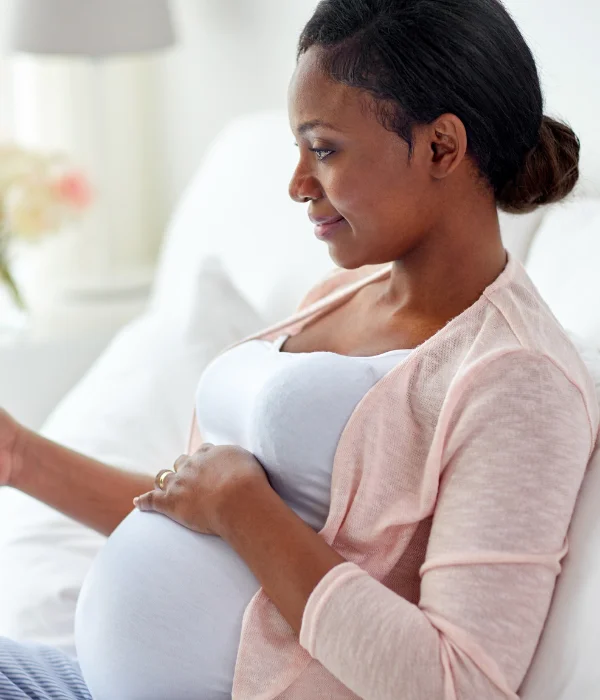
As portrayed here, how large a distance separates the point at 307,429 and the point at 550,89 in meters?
0.82

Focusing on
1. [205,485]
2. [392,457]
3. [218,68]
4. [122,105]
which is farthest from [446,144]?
[122,105]

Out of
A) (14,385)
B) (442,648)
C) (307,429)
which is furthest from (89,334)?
(442,648)

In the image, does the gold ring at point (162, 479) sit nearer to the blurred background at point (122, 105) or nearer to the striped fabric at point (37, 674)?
the striped fabric at point (37, 674)

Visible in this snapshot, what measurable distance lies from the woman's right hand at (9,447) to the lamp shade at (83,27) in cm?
129

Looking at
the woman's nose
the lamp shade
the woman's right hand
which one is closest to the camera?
the woman's nose

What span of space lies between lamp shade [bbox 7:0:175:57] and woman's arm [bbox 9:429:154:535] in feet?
4.24

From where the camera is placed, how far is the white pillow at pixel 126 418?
1374 mm

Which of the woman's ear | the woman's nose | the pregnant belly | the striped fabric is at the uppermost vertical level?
the woman's ear

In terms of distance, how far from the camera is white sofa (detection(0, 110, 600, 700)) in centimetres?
92

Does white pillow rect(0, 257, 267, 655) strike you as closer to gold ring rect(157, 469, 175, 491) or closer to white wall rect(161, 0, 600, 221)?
gold ring rect(157, 469, 175, 491)

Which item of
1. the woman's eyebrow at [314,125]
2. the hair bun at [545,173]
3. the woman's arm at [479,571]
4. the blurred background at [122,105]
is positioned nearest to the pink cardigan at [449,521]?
the woman's arm at [479,571]

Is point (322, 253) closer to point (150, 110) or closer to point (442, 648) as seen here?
point (442, 648)

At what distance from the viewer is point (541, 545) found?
874 mm

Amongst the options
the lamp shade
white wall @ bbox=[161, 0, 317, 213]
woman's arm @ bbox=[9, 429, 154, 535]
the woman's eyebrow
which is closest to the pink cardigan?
the woman's eyebrow
